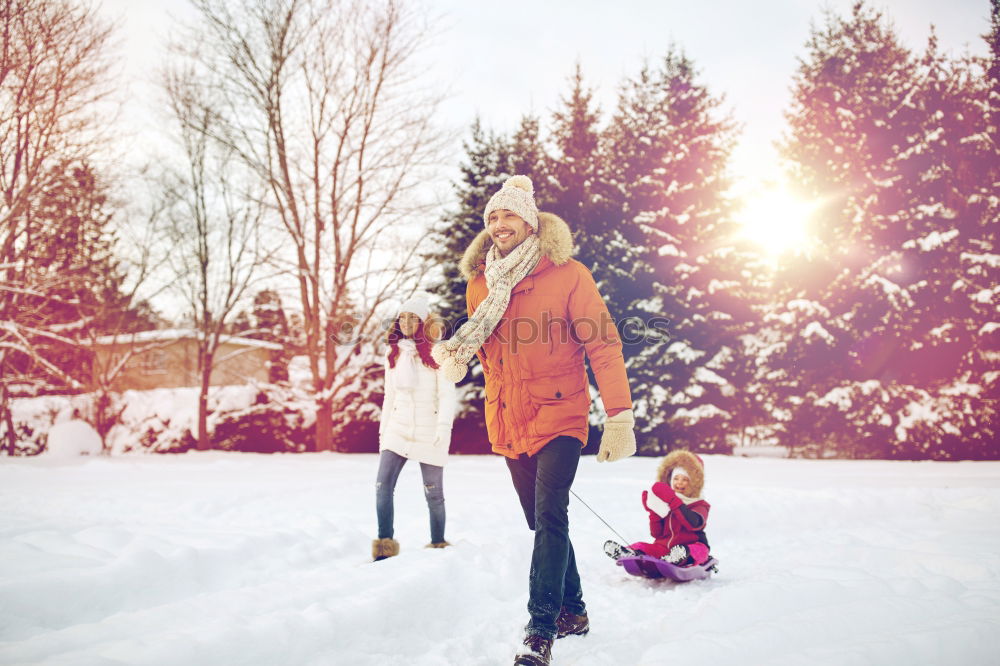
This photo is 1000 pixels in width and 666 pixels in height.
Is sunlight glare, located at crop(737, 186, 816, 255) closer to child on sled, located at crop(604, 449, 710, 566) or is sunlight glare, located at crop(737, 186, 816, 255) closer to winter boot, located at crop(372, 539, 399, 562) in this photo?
child on sled, located at crop(604, 449, 710, 566)

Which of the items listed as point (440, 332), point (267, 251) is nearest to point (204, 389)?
point (267, 251)

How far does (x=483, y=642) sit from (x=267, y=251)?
49.4 feet

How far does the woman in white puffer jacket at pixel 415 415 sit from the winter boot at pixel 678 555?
169 centimetres

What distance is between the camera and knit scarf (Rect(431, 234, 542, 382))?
295 centimetres

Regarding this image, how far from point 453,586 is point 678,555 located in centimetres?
158

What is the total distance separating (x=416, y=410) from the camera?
480 cm

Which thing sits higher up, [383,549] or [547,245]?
[547,245]

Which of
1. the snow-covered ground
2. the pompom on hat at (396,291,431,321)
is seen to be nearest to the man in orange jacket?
the snow-covered ground

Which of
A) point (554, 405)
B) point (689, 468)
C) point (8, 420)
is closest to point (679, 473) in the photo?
point (689, 468)

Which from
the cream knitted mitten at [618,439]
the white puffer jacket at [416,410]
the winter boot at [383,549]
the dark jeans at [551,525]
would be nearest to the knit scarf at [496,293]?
the dark jeans at [551,525]

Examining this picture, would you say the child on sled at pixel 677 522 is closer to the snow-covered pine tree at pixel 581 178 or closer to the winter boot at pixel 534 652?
the winter boot at pixel 534 652

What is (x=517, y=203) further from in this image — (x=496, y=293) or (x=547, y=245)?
(x=496, y=293)

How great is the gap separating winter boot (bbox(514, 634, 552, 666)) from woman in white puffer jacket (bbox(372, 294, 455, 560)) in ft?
7.23

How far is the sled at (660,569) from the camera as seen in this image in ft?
13.3
